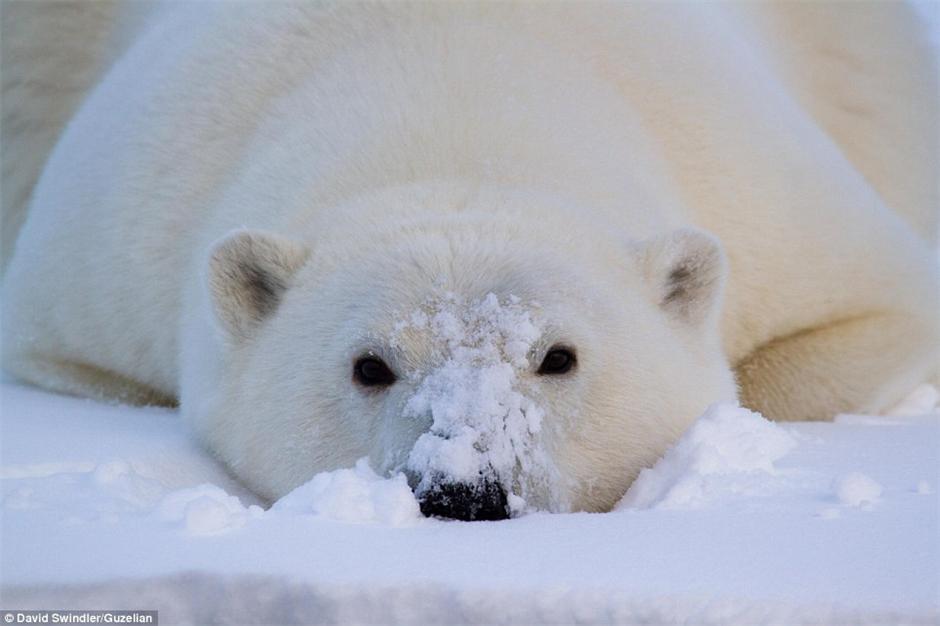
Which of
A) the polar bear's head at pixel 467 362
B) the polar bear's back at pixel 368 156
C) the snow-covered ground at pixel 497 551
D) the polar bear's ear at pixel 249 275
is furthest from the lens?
the polar bear's back at pixel 368 156

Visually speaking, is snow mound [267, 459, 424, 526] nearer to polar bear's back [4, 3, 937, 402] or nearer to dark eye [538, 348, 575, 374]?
dark eye [538, 348, 575, 374]

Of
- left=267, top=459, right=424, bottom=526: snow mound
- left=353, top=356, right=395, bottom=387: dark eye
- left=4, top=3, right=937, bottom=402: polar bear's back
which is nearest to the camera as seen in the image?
left=267, top=459, right=424, bottom=526: snow mound

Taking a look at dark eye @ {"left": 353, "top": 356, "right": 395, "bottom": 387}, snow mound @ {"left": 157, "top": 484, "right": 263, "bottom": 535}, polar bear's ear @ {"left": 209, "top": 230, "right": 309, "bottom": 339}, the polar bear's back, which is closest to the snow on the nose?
dark eye @ {"left": 353, "top": 356, "right": 395, "bottom": 387}

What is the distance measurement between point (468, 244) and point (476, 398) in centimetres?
48

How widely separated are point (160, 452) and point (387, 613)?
1.46 metres

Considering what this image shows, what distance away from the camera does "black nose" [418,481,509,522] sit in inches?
95.0

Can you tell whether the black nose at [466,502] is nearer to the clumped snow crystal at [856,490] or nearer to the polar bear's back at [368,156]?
the clumped snow crystal at [856,490]

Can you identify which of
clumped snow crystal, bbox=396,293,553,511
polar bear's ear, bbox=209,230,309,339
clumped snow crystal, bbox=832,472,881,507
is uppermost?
clumped snow crystal, bbox=832,472,881,507

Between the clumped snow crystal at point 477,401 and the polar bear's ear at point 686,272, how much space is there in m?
0.52

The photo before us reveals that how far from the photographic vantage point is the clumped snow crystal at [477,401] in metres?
2.48

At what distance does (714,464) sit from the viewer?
259 centimetres

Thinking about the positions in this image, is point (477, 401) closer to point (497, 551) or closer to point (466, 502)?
point (466, 502)

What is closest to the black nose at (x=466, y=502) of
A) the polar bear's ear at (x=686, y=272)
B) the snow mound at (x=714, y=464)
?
the snow mound at (x=714, y=464)

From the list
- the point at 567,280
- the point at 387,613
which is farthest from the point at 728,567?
the point at 567,280
